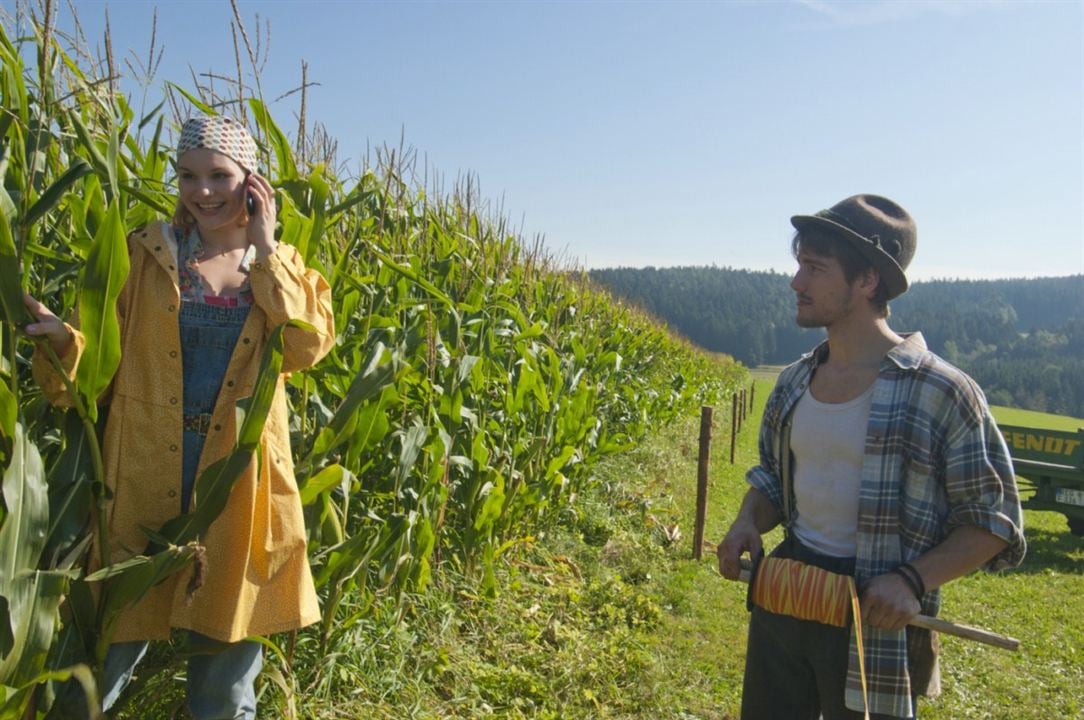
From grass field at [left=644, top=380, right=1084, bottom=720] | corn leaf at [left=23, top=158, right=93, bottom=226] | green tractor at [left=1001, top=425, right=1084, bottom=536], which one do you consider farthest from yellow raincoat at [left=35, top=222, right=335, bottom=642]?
green tractor at [left=1001, top=425, right=1084, bottom=536]

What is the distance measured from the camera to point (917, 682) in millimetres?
2008

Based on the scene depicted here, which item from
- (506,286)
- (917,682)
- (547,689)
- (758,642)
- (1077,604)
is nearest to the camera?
(917,682)

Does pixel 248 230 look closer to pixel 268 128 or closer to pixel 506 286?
pixel 268 128

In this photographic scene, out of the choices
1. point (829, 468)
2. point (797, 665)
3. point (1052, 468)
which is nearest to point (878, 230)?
point (829, 468)

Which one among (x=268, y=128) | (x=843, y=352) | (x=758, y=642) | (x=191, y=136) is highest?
(x=268, y=128)

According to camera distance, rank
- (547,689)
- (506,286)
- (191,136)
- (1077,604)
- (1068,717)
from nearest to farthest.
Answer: (191,136), (547,689), (1068,717), (506,286), (1077,604)

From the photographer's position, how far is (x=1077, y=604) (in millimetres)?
6305

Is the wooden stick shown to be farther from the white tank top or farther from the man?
the white tank top

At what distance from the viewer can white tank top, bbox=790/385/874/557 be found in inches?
80.0

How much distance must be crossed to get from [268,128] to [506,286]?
262 cm

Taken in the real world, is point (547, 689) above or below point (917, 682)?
below

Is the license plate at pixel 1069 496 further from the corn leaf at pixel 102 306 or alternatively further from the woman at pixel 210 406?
the corn leaf at pixel 102 306

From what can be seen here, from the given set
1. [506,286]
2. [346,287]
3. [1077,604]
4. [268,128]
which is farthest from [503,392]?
[1077,604]

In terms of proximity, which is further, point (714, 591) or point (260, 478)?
point (714, 591)
